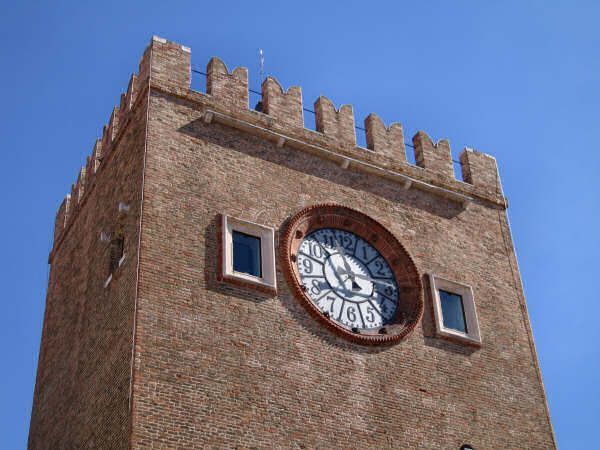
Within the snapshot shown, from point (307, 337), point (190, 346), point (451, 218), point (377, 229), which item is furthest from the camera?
point (451, 218)

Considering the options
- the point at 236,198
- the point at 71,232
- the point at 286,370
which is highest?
the point at 71,232

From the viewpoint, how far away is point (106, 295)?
21547mm

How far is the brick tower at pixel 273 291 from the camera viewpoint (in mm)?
19375

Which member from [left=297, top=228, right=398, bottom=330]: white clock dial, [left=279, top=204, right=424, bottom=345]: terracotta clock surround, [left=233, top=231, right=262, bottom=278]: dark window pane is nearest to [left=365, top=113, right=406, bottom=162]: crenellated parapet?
[left=279, top=204, right=424, bottom=345]: terracotta clock surround

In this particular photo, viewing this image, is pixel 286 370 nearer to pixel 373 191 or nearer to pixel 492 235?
pixel 373 191

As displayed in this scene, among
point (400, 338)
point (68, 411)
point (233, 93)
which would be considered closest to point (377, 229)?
point (400, 338)

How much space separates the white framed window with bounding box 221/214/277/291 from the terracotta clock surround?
13.7 inches

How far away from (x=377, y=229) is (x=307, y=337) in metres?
3.61

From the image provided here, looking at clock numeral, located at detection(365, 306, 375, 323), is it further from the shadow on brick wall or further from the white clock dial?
the shadow on brick wall

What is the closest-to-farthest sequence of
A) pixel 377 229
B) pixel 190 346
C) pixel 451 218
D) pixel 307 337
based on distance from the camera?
pixel 190 346 < pixel 307 337 < pixel 377 229 < pixel 451 218

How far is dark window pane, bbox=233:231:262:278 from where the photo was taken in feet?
69.4

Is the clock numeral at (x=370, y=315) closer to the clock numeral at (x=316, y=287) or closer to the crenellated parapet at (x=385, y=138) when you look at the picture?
the clock numeral at (x=316, y=287)

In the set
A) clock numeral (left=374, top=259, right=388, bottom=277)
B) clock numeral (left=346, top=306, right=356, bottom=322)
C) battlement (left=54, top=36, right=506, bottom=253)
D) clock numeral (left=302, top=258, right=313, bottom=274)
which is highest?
battlement (left=54, top=36, right=506, bottom=253)

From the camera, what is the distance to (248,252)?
21.4 meters
